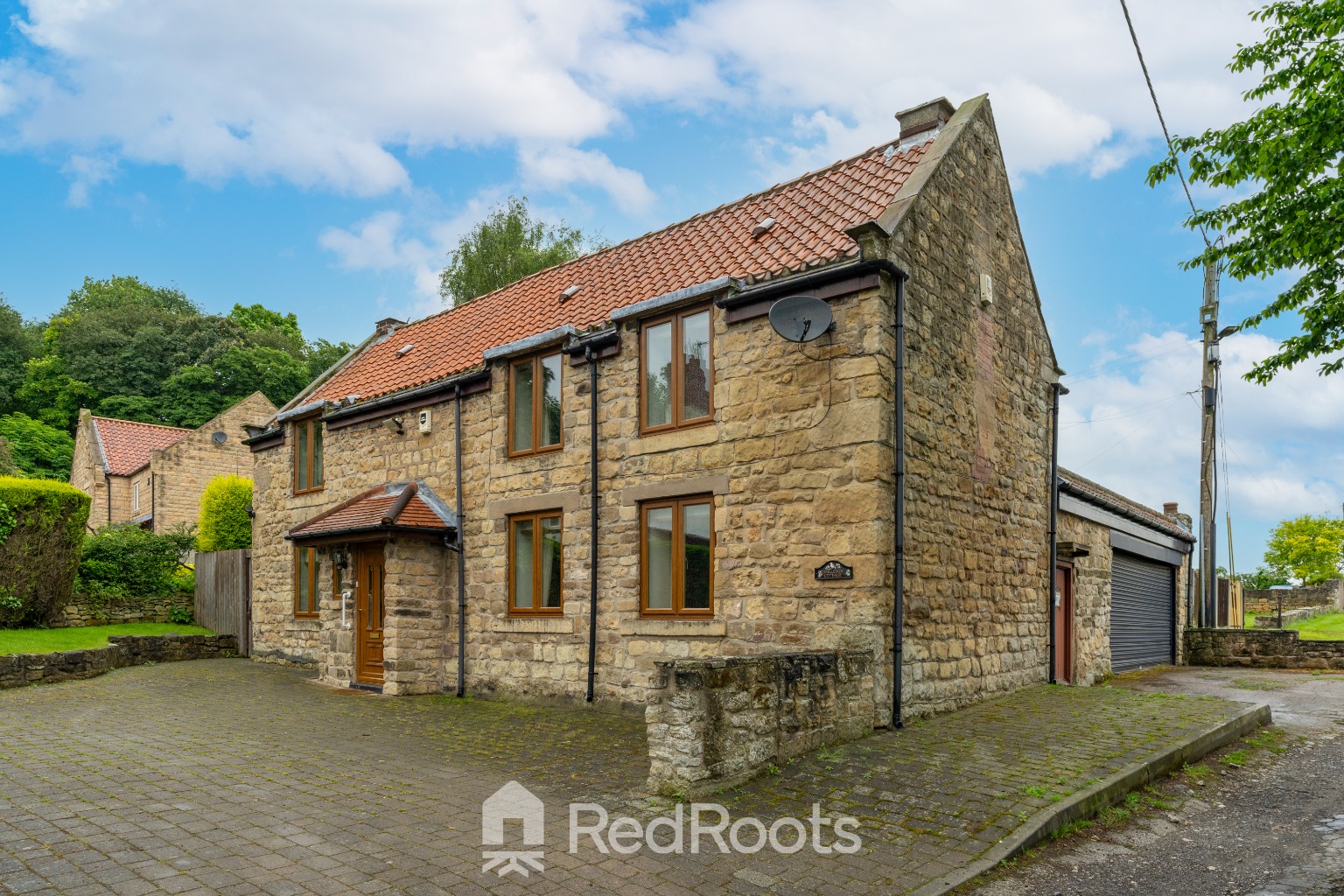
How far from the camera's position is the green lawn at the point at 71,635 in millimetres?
16156

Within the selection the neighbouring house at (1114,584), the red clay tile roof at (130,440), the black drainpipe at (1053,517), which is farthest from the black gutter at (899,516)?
the red clay tile roof at (130,440)

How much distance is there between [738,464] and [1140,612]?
39.7 ft

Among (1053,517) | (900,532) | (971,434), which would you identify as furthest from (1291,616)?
(900,532)

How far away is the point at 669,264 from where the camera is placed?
13625 millimetres

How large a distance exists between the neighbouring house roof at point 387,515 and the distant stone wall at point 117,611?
861 centimetres

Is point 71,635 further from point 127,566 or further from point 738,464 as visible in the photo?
point 738,464

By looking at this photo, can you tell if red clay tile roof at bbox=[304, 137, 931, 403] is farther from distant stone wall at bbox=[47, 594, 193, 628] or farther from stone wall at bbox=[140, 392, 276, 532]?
stone wall at bbox=[140, 392, 276, 532]

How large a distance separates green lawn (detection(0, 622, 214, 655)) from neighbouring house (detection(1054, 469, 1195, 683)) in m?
16.9

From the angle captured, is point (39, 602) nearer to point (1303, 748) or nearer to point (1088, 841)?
point (1088, 841)

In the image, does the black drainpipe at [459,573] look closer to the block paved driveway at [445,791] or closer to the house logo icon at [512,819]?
the block paved driveway at [445,791]

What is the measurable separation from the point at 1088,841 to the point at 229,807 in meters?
6.44

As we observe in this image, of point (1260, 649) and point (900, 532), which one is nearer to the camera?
point (900, 532)

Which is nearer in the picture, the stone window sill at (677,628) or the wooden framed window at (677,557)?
the stone window sill at (677,628)

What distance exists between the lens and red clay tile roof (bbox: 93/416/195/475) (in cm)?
3606
